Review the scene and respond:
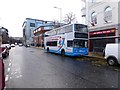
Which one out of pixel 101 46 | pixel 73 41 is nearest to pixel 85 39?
pixel 73 41

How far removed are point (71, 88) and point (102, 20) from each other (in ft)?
62.3

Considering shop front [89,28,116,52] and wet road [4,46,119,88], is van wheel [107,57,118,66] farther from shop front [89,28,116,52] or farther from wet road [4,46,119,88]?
shop front [89,28,116,52]

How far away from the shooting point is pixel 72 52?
20.5m

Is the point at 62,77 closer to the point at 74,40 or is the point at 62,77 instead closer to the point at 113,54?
the point at 113,54

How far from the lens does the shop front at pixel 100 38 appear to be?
879 inches

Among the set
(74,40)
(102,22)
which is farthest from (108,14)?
(74,40)

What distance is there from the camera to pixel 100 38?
24672 millimetres

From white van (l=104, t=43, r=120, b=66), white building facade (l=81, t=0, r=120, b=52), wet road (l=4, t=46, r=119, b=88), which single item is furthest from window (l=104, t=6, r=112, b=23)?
wet road (l=4, t=46, r=119, b=88)

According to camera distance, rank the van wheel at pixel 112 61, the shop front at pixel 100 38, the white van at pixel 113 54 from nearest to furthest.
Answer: the white van at pixel 113 54 → the van wheel at pixel 112 61 → the shop front at pixel 100 38

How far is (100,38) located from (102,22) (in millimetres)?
2308

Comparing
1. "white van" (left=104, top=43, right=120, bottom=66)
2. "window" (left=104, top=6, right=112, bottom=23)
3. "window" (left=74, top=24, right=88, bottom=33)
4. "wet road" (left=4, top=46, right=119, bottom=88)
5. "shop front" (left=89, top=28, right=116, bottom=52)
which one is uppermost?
"window" (left=104, top=6, right=112, bottom=23)

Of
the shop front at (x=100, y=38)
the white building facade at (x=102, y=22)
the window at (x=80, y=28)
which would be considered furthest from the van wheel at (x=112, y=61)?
the shop front at (x=100, y=38)

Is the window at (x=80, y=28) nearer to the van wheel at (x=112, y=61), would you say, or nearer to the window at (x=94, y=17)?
the window at (x=94, y=17)

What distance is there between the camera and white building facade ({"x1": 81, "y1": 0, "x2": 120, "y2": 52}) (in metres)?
21.6
